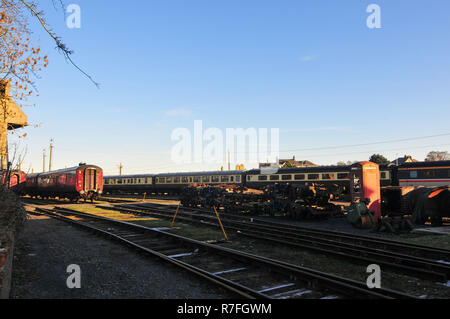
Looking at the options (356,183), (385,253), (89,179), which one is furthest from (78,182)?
(385,253)

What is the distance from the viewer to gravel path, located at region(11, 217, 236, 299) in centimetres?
555

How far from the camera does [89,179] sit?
2862 cm

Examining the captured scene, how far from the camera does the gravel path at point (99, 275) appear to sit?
5551 millimetres

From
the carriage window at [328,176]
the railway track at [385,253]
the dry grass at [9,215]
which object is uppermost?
the carriage window at [328,176]

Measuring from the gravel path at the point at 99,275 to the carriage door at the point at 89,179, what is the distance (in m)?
19.0

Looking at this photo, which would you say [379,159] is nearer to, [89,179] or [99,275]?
[89,179]

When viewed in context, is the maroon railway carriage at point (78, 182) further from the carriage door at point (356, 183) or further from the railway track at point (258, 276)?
the carriage door at point (356, 183)

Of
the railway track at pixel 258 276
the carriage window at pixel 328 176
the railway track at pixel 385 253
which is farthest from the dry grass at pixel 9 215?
the carriage window at pixel 328 176

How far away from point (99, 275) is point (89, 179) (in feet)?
79.1

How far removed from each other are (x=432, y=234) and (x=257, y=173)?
22972 mm

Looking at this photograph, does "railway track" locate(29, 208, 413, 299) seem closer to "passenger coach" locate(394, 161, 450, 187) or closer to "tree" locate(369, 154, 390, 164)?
"passenger coach" locate(394, 161, 450, 187)
